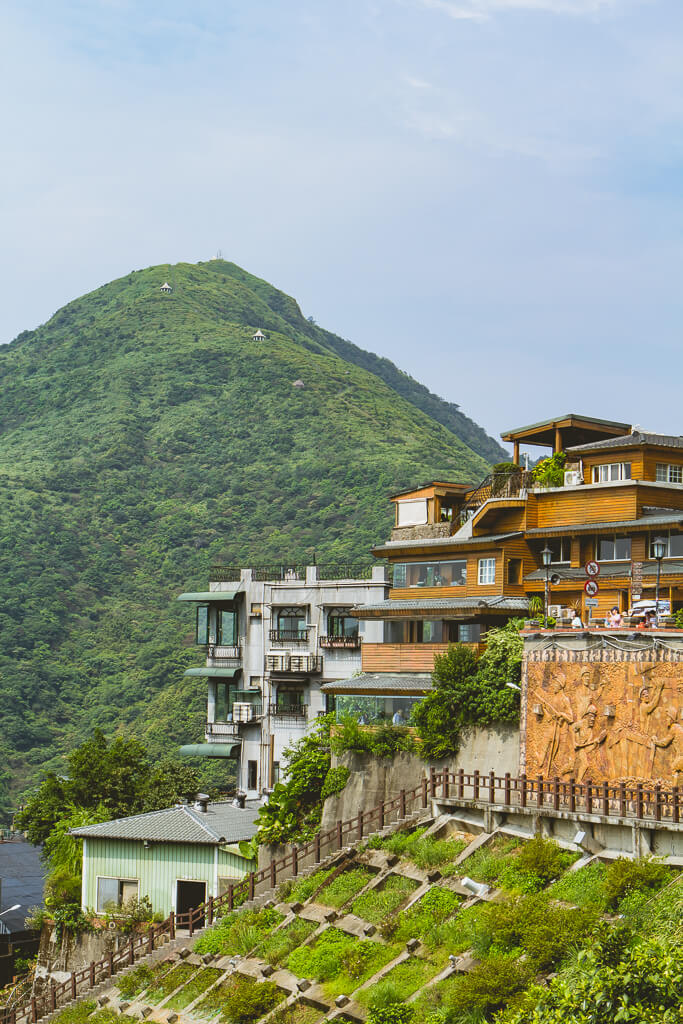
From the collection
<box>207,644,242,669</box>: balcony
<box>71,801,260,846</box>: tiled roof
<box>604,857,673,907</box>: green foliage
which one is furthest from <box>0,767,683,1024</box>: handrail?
<box>207,644,242,669</box>: balcony

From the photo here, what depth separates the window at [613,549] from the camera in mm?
48750

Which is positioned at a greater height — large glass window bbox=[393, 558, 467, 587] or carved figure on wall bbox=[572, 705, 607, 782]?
large glass window bbox=[393, 558, 467, 587]

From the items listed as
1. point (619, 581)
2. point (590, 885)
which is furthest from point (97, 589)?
point (590, 885)

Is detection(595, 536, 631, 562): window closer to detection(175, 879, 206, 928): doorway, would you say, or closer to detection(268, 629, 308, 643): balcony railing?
detection(175, 879, 206, 928): doorway

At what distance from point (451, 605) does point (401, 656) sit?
297cm

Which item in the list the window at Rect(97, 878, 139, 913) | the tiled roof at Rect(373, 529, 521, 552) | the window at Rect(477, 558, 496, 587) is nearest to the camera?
the tiled roof at Rect(373, 529, 521, 552)

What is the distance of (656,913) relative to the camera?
29875 mm

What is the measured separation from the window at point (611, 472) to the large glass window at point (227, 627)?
2943cm

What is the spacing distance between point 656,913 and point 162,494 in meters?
149

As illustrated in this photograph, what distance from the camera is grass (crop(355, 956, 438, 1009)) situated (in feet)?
108

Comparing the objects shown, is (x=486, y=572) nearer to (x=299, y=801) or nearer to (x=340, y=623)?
(x=299, y=801)

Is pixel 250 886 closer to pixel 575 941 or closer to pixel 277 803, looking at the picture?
pixel 277 803

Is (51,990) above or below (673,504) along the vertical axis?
below

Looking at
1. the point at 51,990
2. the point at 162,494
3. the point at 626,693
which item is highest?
the point at 162,494
